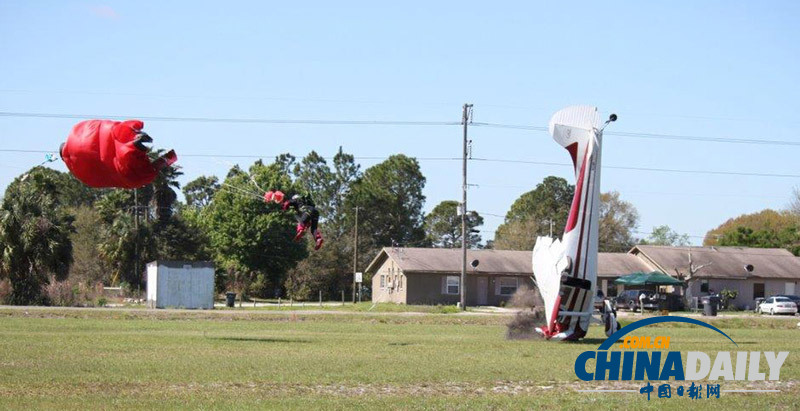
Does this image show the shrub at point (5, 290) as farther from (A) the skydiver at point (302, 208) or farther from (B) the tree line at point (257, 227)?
(A) the skydiver at point (302, 208)

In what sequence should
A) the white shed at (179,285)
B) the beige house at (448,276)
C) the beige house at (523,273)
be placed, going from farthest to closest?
1. the beige house at (523,273)
2. the beige house at (448,276)
3. the white shed at (179,285)

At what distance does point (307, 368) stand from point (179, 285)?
3807 centimetres

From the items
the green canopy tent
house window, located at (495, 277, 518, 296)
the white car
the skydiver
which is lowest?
the white car

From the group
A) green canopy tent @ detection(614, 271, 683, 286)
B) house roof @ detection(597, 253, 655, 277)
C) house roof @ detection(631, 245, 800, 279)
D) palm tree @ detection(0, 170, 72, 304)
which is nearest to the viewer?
palm tree @ detection(0, 170, 72, 304)

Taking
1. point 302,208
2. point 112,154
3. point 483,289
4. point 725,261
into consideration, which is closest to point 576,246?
point 302,208

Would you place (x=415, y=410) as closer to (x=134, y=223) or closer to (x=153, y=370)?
(x=153, y=370)

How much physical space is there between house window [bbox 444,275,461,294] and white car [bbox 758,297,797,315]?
72.4ft

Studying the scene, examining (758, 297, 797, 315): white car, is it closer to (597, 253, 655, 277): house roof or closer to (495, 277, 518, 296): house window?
(597, 253, 655, 277): house roof

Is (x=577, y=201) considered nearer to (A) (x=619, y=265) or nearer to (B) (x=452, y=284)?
(B) (x=452, y=284)

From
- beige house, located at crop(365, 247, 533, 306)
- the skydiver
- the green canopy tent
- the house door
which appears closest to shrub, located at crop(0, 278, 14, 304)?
beige house, located at crop(365, 247, 533, 306)

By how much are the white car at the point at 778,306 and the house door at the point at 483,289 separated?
20286mm

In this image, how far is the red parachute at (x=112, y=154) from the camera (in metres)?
24.3

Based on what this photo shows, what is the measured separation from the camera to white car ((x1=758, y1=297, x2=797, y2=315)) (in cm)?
6366

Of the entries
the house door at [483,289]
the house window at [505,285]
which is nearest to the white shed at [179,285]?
the house door at [483,289]
